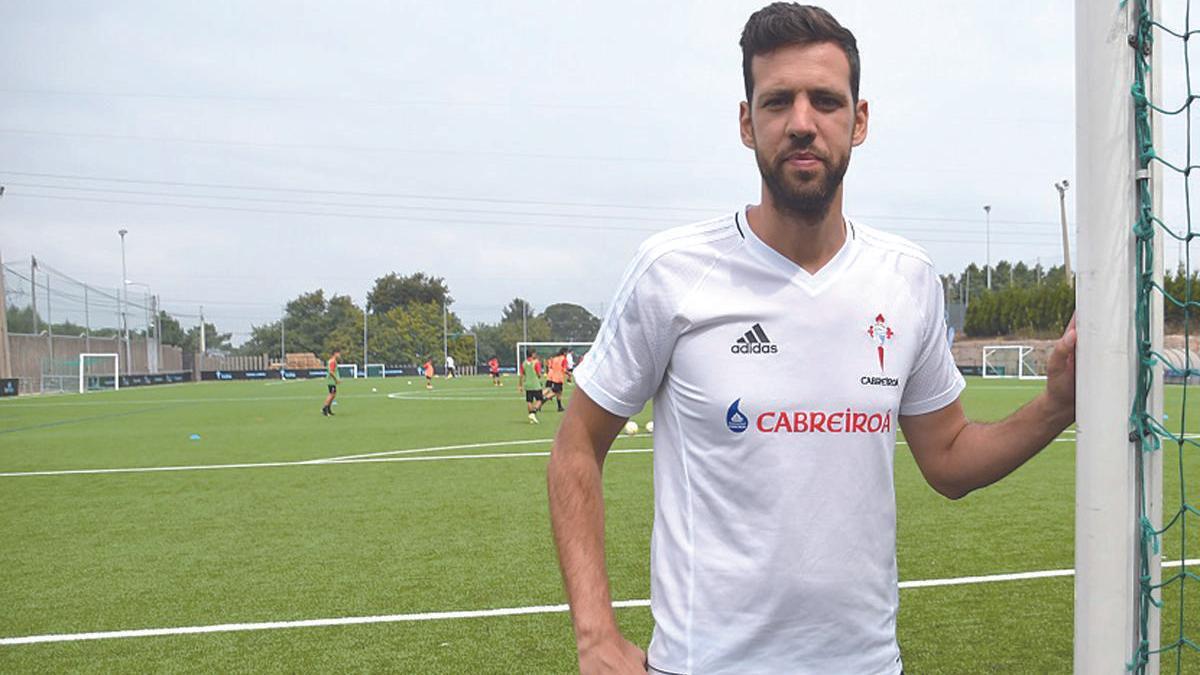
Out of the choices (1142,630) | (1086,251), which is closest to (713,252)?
(1086,251)

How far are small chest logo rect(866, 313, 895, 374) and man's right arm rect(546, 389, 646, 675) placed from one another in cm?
57

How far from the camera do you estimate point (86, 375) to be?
172 feet

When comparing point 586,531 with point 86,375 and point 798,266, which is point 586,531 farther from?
point 86,375

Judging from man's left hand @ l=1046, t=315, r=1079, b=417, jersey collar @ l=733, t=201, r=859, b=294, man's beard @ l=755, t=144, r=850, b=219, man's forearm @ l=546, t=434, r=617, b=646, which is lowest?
man's forearm @ l=546, t=434, r=617, b=646

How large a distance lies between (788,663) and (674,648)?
0.75 feet

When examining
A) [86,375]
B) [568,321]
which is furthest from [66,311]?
[568,321]

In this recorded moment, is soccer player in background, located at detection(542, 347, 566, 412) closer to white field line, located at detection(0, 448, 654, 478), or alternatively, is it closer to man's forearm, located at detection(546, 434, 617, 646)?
white field line, located at detection(0, 448, 654, 478)

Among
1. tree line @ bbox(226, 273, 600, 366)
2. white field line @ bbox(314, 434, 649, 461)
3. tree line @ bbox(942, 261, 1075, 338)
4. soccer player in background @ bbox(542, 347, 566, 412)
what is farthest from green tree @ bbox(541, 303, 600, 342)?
white field line @ bbox(314, 434, 649, 461)

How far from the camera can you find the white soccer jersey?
77.9 inches

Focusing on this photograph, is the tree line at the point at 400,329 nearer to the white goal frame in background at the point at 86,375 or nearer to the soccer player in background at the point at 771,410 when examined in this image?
the white goal frame in background at the point at 86,375

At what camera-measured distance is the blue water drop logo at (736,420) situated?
1999 millimetres

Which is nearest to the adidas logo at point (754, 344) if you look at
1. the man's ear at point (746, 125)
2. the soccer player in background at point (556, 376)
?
the man's ear at point (746, 125)

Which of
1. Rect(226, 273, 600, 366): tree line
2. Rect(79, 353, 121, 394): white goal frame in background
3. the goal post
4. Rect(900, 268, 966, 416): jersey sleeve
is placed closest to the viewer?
the goal post

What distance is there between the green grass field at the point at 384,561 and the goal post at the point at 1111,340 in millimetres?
3122
